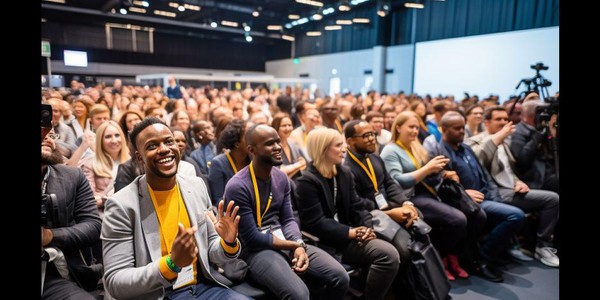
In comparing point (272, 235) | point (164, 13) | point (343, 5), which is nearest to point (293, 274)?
point (272, 235)

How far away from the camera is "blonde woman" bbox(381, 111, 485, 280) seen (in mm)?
3275

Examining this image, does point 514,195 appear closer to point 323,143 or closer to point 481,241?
point 481,241

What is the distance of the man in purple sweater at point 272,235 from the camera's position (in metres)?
2.24

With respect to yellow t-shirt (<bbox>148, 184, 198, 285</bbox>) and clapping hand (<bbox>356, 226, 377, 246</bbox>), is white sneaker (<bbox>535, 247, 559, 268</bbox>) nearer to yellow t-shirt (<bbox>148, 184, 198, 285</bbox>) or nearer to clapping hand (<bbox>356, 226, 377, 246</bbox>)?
clapping hand (<bbox>356, 226, 377, 246</bbox>)

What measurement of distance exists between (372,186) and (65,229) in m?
2.13

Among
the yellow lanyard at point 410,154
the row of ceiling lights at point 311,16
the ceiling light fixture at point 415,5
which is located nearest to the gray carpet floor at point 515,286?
the yellow lanyard at point 410,154

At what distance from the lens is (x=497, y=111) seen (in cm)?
423

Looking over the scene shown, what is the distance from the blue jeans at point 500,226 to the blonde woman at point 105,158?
3.28 metres

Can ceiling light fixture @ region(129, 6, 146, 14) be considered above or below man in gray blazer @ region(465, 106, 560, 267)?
above

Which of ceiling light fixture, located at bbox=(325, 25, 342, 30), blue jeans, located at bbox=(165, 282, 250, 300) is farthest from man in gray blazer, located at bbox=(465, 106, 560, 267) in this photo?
ceiling light fixture, located at bbox=(325, 25, 342, 30)

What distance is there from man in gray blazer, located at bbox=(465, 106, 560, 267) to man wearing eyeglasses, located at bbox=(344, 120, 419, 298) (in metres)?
1.27

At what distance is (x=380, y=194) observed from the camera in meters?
3.19

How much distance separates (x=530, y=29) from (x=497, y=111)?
31.3 feet
